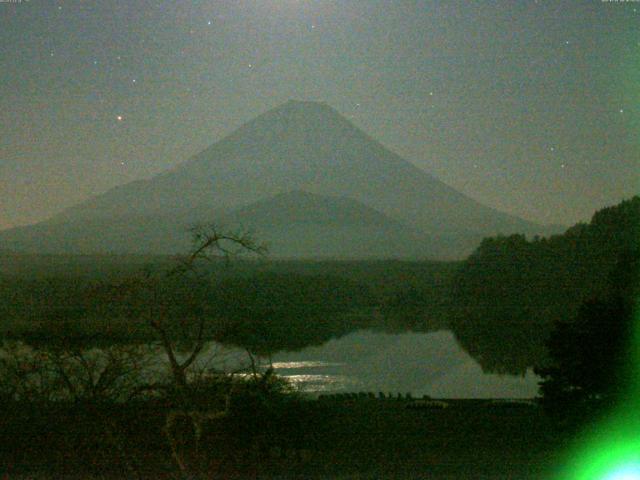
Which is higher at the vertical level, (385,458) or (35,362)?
(35,362)

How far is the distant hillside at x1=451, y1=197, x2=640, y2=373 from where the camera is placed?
21125 mm

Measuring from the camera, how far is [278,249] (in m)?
37.8

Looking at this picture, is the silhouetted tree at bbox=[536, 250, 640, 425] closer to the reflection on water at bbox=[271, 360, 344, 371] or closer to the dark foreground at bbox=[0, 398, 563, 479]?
the dark foreground at bbox=[0, 398, 563, 479]

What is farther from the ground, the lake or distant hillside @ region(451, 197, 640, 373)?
distant hillside @ region(451, 197, 640, 373)

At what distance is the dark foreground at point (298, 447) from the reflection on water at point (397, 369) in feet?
16.9

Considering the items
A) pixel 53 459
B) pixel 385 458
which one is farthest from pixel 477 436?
pixel 53 459

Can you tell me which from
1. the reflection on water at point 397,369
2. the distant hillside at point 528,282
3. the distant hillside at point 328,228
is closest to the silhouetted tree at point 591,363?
the reflection on water at point 397,369

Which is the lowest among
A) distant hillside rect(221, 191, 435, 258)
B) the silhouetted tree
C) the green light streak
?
the green light streak

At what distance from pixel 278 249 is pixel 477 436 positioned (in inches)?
1150

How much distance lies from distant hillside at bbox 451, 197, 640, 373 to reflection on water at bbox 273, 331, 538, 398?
3.56 feet

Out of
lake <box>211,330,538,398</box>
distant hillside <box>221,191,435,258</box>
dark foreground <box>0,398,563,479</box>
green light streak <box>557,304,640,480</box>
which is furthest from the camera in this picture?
distant hillside <box>221,191,435,258</box>

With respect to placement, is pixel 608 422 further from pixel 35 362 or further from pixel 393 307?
pixel 393 307

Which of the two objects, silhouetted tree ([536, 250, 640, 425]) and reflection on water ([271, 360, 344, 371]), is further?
reflection on water ([271, 360, 344, 371])

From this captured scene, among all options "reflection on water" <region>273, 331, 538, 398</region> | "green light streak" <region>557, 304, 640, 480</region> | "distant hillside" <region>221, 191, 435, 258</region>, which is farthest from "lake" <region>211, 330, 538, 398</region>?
"distant hillside" <region>221, 191, 435, 258</region>
